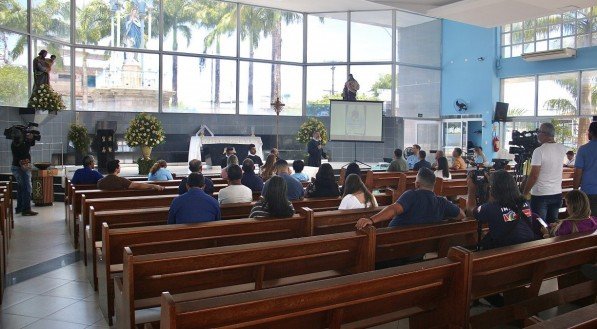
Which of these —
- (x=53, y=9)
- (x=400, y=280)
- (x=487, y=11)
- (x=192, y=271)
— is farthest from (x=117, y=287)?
(x=53, y=9)

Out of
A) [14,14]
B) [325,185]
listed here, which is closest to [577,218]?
[325,185]

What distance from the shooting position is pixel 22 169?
8.16m

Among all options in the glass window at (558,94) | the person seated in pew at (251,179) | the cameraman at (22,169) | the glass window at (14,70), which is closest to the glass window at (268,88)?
the glass window at (14,70)

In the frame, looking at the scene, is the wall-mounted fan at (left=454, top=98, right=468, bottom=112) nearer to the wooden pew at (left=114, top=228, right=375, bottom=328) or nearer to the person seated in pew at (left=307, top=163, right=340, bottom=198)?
the person seated in pew at (left=307, top=163, right=340, bottom=198)

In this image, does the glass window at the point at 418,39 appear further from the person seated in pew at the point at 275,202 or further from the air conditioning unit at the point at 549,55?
the person seated in pew at the point at 275,202

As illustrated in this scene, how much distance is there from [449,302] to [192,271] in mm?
1203

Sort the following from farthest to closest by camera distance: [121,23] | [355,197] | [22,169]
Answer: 1. [121,23]
2. [22,169]
3. [355,197]

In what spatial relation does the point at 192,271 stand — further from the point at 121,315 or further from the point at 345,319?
the point at 345,319

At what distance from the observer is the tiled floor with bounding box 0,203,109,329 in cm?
357

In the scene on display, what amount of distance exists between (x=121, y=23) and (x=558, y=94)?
12251 millimetres

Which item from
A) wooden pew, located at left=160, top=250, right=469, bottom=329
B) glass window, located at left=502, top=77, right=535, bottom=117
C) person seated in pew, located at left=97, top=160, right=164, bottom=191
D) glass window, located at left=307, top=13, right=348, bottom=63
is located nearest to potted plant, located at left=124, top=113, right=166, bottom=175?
person seated in pew, located at left=97, top=160, right=164, bottom=191

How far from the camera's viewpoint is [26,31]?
11.1 meters

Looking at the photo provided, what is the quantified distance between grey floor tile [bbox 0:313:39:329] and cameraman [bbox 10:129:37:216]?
4.86 meters

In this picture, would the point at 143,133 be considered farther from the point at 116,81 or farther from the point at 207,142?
the point at 116,81
